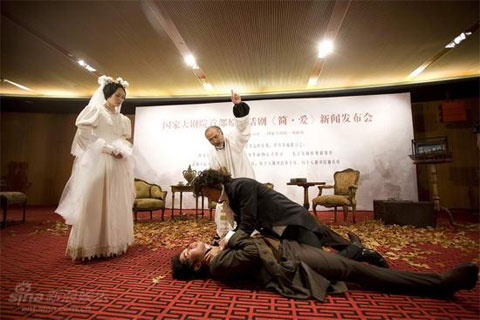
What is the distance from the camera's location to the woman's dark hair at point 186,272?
1860 mm

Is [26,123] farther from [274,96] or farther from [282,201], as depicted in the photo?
[282,201]

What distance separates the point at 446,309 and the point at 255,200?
1.29m

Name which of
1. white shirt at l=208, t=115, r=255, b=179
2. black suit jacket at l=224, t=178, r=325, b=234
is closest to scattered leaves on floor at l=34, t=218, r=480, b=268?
black suit jacket at l=224, t=178, r=325, b=234

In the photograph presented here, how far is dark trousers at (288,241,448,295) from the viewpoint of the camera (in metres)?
1.49

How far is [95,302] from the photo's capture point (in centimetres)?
148

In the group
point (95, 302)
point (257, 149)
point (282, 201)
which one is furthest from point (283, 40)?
point (95, 302)

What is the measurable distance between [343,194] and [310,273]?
3.84 m

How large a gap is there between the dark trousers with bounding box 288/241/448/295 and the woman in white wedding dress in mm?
1910

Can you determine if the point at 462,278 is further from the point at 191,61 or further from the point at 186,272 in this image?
the point at 191,61

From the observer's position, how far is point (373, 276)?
5.03ft

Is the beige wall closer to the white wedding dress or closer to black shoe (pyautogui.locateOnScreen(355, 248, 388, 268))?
the white wedding dress

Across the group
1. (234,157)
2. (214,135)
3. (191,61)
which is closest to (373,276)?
(234,157)

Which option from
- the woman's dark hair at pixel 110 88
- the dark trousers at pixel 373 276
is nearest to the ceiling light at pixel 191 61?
the woman's dark hair at pixel 110 88

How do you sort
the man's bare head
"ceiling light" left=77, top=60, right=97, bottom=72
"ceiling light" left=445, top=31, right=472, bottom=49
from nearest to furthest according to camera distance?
1. the man's bare head
2. "ceiling light" left=445, top=31, right=472, bottom=49
3. "ceiling light" left=77, top=60, right=97, bottom=72
